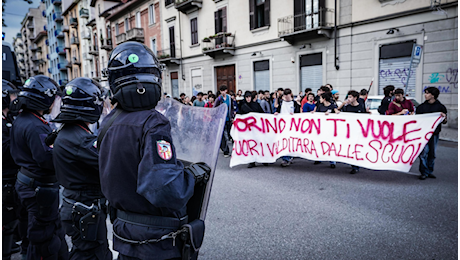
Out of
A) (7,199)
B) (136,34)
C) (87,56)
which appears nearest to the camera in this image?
(7,199)

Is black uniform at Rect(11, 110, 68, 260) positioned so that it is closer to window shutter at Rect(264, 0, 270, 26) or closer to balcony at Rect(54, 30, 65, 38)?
window shutter at Rect(264, 0, 270, 26)

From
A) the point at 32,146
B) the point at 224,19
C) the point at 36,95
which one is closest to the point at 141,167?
the point at 32,146

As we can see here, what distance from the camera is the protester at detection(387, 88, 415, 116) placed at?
6789 millimetres

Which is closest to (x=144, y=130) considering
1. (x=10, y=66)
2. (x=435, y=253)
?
(x=435, y=253)

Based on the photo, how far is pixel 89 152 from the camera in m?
2.33

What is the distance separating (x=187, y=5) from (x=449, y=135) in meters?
18.8

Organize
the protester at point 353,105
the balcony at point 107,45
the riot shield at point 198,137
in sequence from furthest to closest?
the balcony at point 107,45, the protester at point 353,105, the riot shield at point 198,137

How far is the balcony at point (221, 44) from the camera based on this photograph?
66.8 ft

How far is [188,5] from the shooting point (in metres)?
23.0

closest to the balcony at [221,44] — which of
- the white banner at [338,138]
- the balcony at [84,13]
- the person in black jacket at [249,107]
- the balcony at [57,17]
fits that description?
the person in black jacket at [249,107]

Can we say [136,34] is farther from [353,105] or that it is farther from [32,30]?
[32,30]

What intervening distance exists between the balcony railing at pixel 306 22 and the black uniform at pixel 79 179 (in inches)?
562

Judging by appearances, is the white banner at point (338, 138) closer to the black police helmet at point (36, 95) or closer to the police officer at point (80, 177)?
the black police helmet at point (36, 95)

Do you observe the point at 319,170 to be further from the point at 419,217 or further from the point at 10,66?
the point at 10,66
